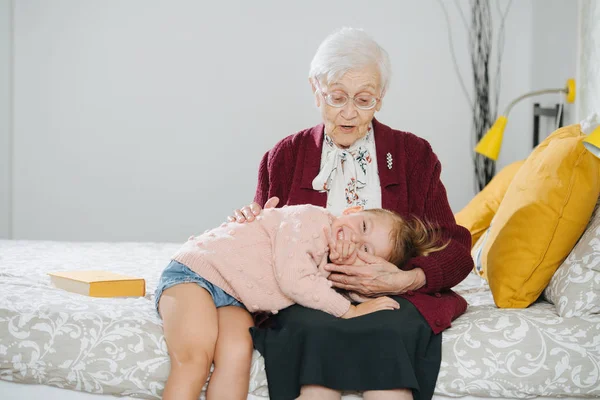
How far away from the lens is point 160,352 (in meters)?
1.90

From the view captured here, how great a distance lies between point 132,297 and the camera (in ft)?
7.30

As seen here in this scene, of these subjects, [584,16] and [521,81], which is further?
[521,81]

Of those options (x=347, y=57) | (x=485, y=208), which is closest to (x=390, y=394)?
(x=347, y=57)

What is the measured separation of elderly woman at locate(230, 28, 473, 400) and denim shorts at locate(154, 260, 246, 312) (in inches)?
5.5

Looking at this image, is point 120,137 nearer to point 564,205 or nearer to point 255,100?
point 255,100

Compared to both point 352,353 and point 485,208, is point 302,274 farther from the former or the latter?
point 485,208

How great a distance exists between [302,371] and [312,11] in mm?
3043

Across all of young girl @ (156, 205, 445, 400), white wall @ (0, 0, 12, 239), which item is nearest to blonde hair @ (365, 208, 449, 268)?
young girl @ (156, 205, 445, 400)

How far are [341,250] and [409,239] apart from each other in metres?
0.24

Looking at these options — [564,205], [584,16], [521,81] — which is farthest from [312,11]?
[564,205]

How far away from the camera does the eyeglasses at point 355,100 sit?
7.52 feet

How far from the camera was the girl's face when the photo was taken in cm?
204

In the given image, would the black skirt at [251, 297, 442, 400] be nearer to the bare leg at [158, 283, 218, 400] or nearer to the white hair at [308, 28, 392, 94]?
the bare leg at [158, 283, 218, 400]

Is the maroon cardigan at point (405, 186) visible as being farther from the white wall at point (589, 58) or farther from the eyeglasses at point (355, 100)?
the white wall at point (589, 58)
